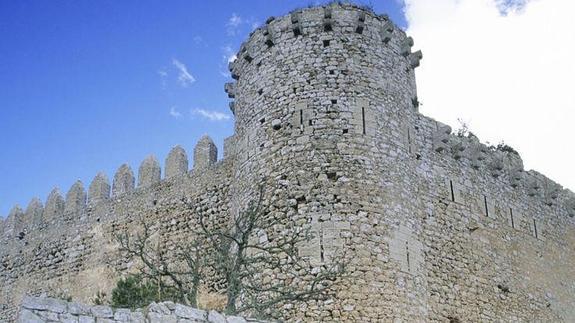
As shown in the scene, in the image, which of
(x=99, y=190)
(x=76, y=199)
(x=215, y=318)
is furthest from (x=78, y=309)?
(x=76, y=199)

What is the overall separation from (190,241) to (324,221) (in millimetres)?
4038

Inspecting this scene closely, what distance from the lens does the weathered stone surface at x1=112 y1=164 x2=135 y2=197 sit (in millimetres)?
17000

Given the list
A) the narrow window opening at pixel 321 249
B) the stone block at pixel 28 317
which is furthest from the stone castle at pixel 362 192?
the stone block at pixel 28 317

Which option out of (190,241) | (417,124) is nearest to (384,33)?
(417,124)

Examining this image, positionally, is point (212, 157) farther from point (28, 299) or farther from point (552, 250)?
point (28, 299)

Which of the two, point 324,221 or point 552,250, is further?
point 552,250

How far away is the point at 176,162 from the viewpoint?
16.1 metres

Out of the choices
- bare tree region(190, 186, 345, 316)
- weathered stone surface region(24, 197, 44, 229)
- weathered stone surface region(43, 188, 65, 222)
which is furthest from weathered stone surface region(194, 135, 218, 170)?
weathered stone surface region(24, 197, 44, 229)

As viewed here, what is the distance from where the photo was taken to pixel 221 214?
14461 millimetres

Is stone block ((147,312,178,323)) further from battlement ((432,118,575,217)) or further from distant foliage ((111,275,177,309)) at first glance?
battlement ((432,118,575,217))

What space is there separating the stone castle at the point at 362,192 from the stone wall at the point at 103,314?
13.8ft

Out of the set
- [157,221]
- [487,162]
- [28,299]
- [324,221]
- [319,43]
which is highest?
[319,43]

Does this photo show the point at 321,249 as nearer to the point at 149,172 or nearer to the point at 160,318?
the point at 160,318

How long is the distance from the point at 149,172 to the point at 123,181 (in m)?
0.89
